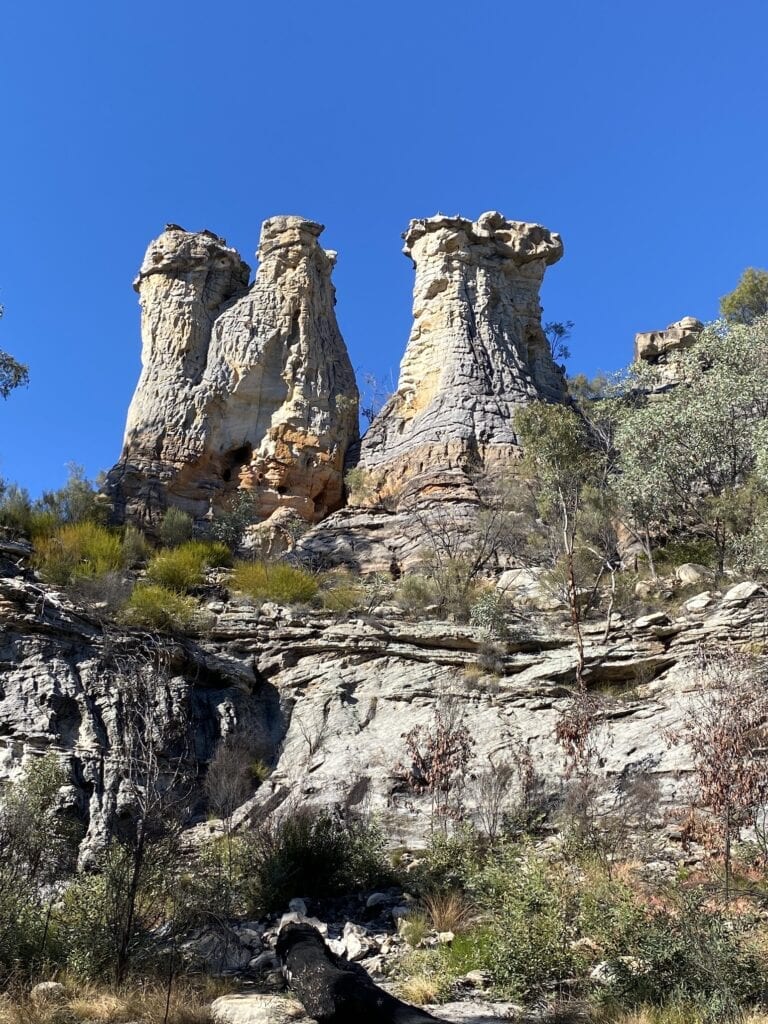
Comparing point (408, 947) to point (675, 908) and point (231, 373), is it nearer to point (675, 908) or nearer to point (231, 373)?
point (675, 908)

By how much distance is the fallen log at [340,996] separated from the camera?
6.93 meters

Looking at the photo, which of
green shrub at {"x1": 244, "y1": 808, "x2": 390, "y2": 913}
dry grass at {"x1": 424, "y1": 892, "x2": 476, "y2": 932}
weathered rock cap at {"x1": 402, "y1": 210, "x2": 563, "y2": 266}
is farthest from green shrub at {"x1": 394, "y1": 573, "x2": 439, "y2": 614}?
weathered rock cap at {"x1": 402, "y1": 210, "x2": 563, "y2": 266}

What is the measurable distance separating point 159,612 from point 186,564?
3.57 metres

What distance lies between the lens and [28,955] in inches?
322

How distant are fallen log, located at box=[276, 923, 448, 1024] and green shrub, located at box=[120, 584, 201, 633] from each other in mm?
8796

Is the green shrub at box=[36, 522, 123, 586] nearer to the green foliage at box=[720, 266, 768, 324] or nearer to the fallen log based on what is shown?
the fallen log

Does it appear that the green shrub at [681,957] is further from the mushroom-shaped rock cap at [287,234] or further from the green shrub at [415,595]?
the mushroom-shaped rock cap at [287,234]

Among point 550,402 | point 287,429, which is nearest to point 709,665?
point 550,402

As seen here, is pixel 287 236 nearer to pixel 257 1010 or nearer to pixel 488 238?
pixel 488 238

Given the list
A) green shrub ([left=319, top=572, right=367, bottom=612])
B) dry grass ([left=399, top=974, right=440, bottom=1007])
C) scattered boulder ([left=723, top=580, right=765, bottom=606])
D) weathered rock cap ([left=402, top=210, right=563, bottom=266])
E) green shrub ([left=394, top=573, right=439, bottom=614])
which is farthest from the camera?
weathered rock cap ([left=402, top=210, right=563, bottom=266])

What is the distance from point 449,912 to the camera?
9.77m

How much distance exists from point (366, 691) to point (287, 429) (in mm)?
13245

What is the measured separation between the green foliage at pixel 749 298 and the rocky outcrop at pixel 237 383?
1441 centimetres

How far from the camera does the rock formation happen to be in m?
24.8
